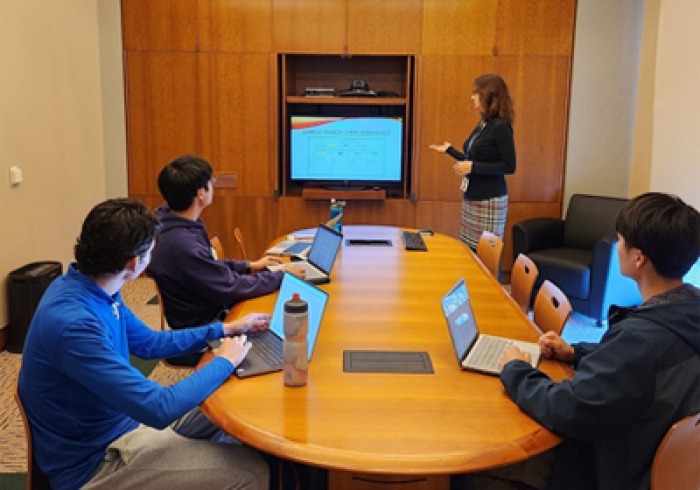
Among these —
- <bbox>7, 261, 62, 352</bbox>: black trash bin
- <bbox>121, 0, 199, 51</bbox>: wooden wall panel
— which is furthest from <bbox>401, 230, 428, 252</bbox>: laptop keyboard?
<bbox>121, 0, 199, 51</bbox>: wooden wall panel

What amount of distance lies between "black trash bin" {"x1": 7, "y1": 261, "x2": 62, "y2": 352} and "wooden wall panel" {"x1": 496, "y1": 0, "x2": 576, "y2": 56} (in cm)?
382

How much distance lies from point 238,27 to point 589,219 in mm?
3153

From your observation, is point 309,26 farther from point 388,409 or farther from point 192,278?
Answer: point 388,409

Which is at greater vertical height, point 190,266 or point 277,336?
point 190,266

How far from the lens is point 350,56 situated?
5.39 meters

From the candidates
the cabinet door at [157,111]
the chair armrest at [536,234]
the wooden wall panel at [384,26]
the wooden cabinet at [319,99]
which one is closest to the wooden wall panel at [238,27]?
the wooden cabinet at [319,99]

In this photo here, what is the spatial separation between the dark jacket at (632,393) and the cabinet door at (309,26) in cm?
429

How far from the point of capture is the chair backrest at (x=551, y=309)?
7.17ft

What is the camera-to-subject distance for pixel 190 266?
2447mm

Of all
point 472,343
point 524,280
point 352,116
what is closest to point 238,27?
point 352,116

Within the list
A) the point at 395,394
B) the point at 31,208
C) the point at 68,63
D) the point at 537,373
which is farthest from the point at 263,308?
the point at 68,63

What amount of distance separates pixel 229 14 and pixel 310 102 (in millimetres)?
938

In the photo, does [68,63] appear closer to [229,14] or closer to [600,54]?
[229,14]

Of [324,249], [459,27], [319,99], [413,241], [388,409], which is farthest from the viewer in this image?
[319,99]
